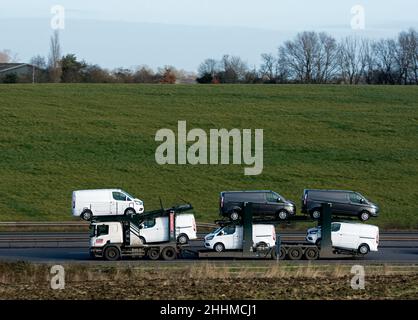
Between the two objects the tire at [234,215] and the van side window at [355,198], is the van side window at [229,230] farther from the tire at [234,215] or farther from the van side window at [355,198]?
the van side window at [355,198]

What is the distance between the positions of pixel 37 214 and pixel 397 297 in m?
36.7

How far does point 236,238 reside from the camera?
33.4 m

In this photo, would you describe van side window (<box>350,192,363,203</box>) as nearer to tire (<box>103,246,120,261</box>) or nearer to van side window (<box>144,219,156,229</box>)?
van side window (<box>144,219,156,229</box>)

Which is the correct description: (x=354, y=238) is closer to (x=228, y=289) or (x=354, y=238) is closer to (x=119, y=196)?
(x=119, y=196)

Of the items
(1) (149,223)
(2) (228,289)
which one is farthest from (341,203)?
(2) (228,289)

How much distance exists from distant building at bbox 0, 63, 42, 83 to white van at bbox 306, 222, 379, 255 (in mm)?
73723

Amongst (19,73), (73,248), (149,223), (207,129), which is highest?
(19,73)

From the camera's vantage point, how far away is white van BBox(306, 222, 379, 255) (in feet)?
109

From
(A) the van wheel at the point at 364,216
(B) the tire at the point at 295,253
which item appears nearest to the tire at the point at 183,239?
(B) the tire at the point at 295,253

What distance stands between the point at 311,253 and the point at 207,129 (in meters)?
36.0

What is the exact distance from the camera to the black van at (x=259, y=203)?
39875 millimetres
